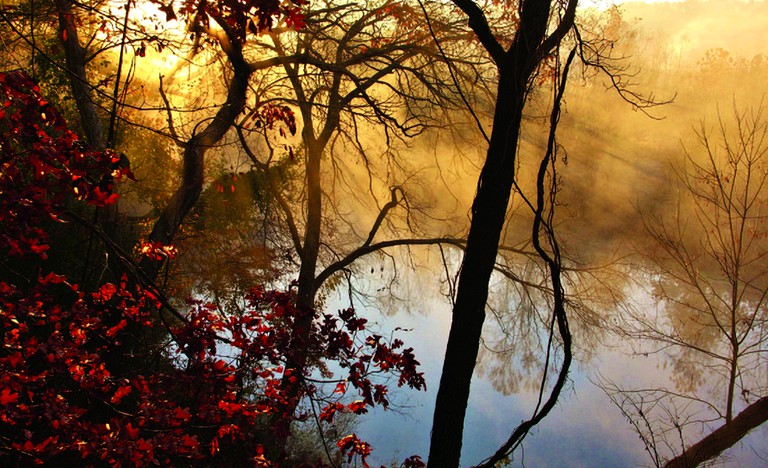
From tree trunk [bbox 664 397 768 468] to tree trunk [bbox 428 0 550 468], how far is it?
443cm

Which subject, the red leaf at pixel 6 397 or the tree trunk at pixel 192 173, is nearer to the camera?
the red leaf at pixel 6 397

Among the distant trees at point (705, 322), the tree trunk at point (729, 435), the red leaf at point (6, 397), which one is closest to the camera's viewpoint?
the red leaf at point (6, 397)

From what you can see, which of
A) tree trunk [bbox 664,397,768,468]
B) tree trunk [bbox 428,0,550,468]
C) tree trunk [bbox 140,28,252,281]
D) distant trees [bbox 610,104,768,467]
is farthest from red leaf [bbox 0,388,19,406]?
distant trees [bbox 610,104,768,467]

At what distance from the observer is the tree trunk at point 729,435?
559 cm

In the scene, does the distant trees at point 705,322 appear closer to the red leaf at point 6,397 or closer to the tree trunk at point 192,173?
the tree trunk at point 192,173

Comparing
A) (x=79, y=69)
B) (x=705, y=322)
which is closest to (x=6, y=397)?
(x=79, y=69)

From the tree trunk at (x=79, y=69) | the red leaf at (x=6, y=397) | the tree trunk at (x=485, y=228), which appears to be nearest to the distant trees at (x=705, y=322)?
the tree trunk at (x=485, y=228)

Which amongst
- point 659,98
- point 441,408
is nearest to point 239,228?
point 441,408

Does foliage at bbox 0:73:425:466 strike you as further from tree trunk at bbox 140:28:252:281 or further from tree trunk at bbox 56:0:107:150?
tree trunk at bbox 56:0:107:150

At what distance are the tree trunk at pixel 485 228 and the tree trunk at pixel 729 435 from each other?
443 centimetres

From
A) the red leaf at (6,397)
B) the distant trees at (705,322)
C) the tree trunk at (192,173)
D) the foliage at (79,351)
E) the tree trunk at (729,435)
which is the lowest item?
the red leaf at (6,397)

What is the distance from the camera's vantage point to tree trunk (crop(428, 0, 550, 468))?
2098 millimetres

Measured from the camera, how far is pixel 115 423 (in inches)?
113

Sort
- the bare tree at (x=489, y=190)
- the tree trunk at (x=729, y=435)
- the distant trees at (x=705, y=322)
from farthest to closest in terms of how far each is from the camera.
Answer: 1. the distant trees at (x=705, y=322)
2. the tree trunk at (x=729, y=435)
3. the bare tree at (x=489, y=190)
